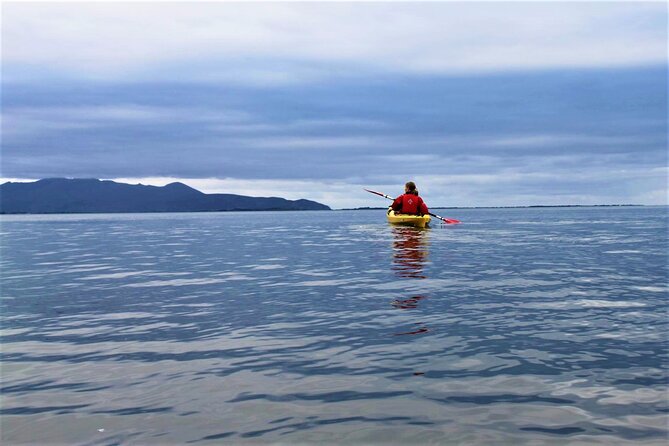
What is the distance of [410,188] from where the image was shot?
48.3m

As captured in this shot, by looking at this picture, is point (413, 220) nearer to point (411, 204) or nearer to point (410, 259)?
point (411, 204)

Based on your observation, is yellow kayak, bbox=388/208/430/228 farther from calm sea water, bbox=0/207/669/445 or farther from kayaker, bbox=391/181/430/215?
calm sea water, bbox=0/207/669/445

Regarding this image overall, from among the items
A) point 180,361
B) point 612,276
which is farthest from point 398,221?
point 180,361

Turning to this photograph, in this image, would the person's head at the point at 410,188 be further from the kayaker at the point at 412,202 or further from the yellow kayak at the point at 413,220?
the yellow kayak at the point at 413,220

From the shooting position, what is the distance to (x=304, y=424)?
6363 millimetres

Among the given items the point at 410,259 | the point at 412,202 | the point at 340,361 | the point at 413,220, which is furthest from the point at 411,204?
the point at 340,361

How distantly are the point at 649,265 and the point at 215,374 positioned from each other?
64.5ft

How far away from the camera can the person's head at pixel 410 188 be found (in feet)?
157

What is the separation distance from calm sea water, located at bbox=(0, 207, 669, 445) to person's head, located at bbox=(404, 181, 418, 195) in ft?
96.4

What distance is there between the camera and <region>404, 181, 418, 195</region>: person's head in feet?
157

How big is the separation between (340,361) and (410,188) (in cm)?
4039

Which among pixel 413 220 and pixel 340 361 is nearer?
pixel 340 361

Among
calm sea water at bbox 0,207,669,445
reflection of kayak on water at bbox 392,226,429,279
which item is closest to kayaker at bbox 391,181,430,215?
reflection of kayak on water at bbox 392,226,429,279

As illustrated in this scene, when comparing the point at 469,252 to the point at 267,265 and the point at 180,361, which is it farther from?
the point at 180,361
